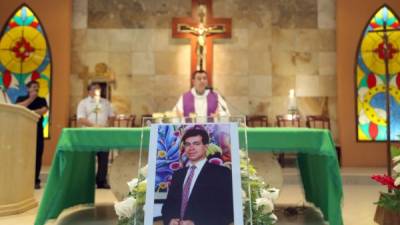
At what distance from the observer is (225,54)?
32.2ft

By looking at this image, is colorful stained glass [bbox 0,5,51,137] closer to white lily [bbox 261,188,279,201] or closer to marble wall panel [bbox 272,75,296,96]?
marble wall panel [bbox 272,75,296,96]

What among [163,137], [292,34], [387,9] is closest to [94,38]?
[292,34]

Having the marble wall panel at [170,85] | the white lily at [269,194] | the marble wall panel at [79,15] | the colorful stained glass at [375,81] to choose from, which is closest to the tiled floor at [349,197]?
the colorful stained glass at [375,81]

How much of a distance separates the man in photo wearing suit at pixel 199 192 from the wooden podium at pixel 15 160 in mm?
2923

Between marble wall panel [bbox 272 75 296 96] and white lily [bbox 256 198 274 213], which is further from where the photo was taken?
marble wall panel [bbox 272 75 296 96]

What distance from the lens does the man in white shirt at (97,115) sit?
20.7ft

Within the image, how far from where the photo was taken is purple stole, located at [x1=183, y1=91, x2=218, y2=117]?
5.65m

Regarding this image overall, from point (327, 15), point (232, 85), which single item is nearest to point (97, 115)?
point (232, 85)

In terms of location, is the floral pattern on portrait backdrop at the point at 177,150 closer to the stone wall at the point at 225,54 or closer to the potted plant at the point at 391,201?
the potted plant at the point at 391,201

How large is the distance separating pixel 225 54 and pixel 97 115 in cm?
395

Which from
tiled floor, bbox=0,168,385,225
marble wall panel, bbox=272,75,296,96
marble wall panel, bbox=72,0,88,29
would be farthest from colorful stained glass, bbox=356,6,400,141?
marble wall panel, bbox=72,0,88,29

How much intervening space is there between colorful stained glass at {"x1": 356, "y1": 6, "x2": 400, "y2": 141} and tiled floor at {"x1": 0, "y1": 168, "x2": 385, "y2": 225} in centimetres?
128

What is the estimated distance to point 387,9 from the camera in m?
9.78

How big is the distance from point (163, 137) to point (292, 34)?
Result: 814 cm
